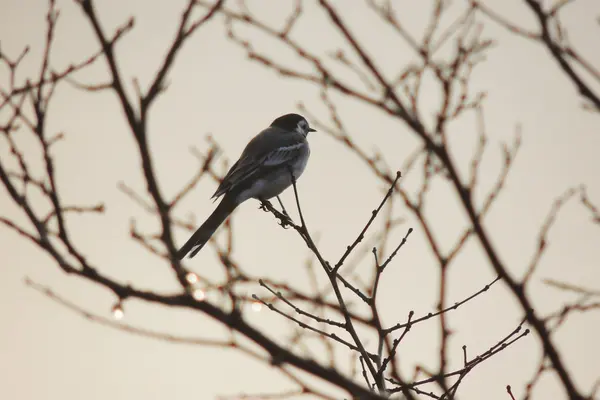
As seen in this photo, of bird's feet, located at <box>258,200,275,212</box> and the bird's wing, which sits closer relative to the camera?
bird's feet, located at <box>258,200,275,212</box>

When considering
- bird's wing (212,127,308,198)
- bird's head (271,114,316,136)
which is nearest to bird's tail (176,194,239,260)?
bird's wing (212,127,308,198)

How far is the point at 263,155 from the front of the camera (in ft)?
26.9

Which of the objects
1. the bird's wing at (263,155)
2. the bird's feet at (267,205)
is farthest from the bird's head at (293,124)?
the bird's feet at (267,205)

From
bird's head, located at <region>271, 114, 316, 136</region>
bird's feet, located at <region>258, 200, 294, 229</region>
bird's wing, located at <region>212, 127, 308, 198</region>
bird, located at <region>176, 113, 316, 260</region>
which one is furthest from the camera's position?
bird's head, located at <region>271, 114, 316, 136</region>

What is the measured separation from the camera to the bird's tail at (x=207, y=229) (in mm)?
3921

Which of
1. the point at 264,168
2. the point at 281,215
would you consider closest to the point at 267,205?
the point at 281,215

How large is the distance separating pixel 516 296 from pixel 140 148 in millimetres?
2355

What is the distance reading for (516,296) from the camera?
10.8 feet

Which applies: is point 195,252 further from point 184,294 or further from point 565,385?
point 184,294

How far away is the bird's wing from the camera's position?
7.56 m

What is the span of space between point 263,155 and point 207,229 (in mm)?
3660

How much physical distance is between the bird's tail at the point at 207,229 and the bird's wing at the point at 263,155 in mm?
139

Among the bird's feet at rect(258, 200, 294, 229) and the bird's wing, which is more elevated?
the bird's wing

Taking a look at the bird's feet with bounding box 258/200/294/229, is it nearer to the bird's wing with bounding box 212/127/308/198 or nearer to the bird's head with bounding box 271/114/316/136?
the bird's wing with bounding box 212/127/308/198
